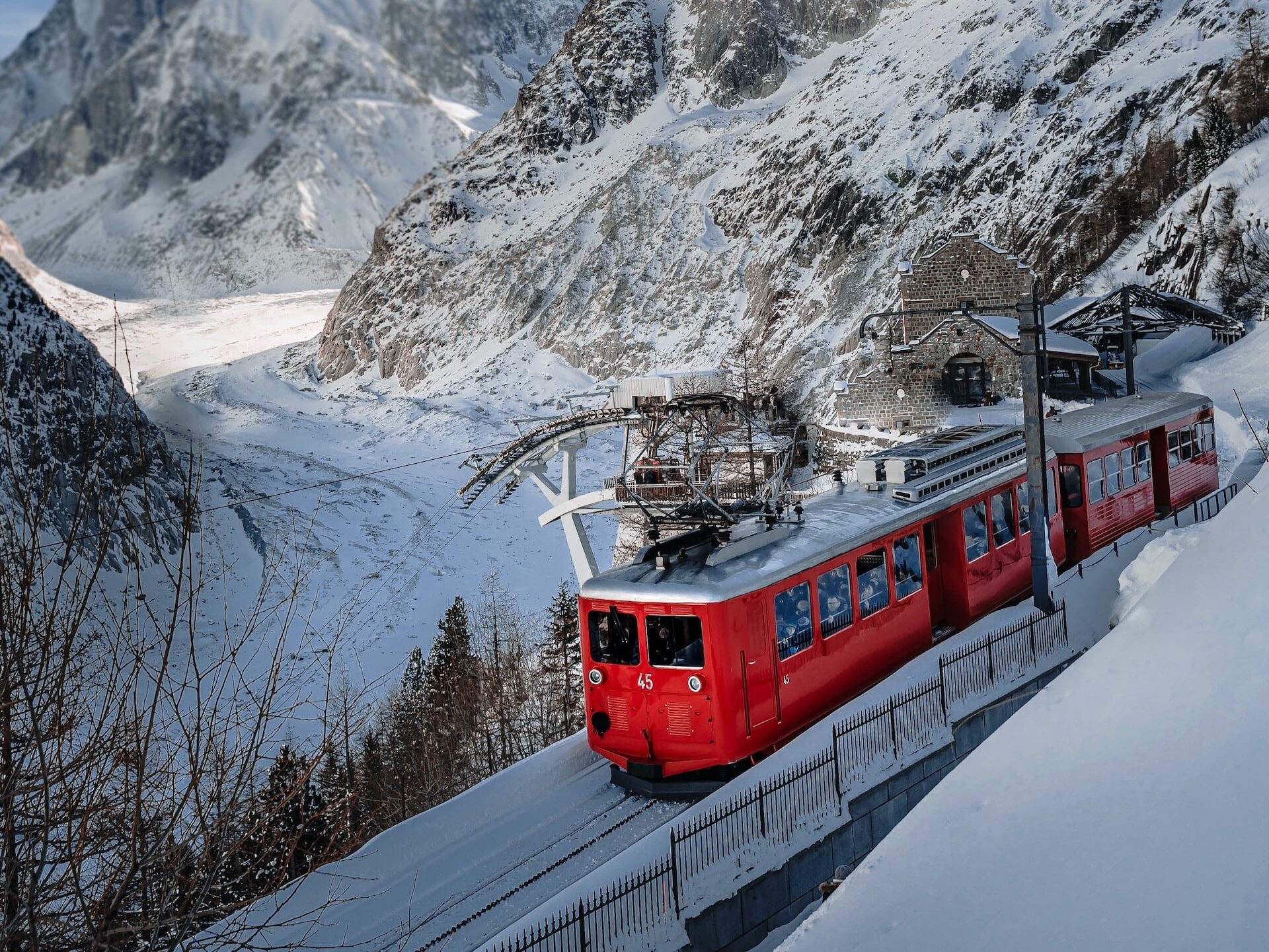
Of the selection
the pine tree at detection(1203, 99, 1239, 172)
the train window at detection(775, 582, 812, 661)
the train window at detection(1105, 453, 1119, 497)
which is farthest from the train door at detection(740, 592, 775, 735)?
the pine tree at detection(1203, 99, 1239, 172)

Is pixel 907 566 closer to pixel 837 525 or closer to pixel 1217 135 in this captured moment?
pixel 837 525

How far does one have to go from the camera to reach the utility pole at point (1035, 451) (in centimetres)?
1465

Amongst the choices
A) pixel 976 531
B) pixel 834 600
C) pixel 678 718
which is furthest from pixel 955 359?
pixel 678 718

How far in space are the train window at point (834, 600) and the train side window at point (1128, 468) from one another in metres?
9.97

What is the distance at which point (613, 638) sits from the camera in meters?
11.6

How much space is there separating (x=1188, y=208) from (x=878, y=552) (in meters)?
43.8

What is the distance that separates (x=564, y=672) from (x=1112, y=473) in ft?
51.9

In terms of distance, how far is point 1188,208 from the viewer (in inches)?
1848

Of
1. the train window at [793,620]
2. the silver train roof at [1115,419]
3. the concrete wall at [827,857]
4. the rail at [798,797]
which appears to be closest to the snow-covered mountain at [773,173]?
the silver train roof at [1115,419]

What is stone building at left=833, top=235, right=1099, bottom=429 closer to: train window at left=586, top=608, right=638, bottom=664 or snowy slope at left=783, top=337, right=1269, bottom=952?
train window at left=586, top=608, right=638, bottom=664

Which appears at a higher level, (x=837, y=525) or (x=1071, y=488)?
(x=837, y=525)

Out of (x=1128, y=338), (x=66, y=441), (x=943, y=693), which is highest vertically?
(x=66, y=441)

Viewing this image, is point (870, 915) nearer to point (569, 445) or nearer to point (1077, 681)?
point (1077, 681)

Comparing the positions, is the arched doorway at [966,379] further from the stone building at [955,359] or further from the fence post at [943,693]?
the fence post at [943,693]
